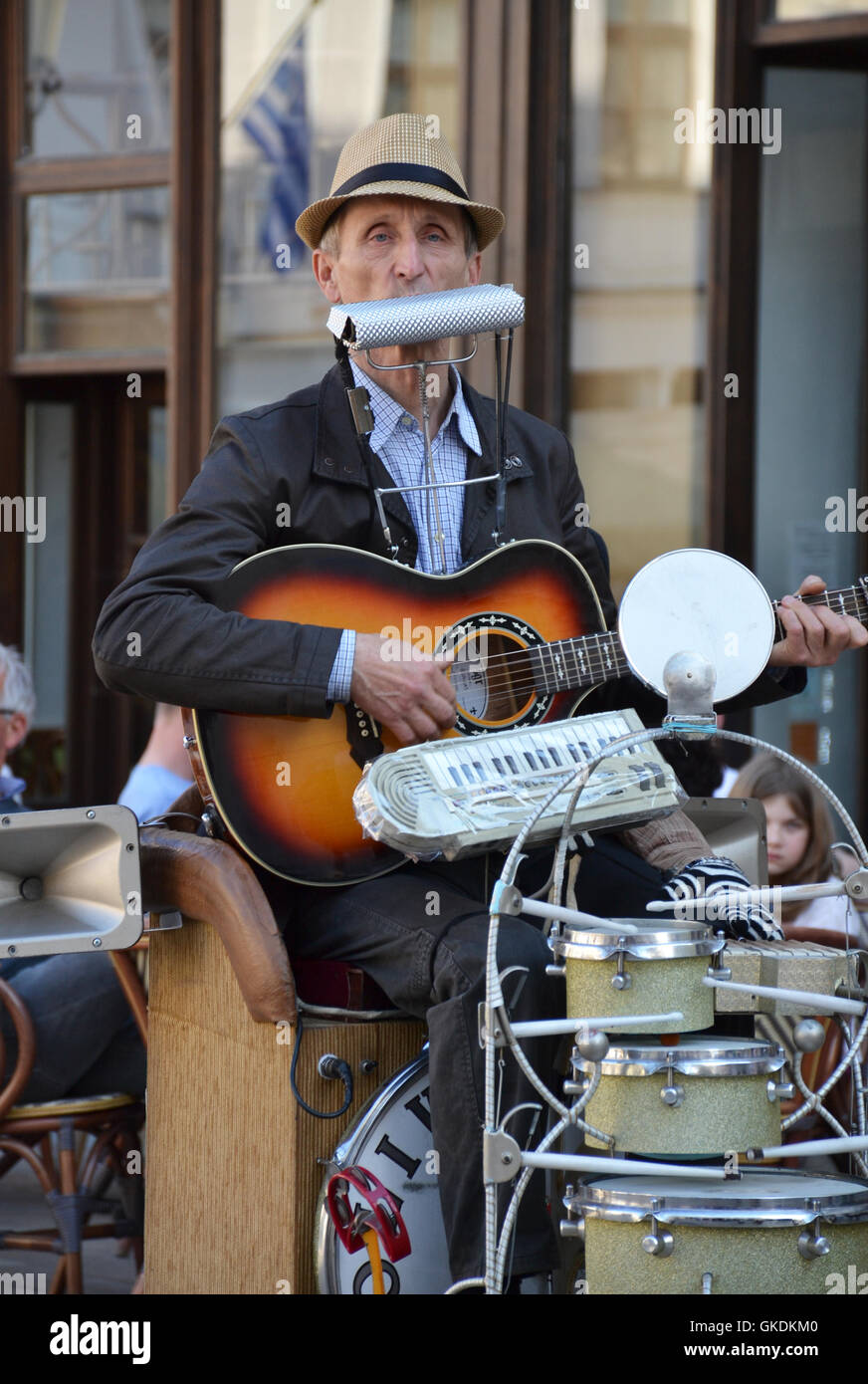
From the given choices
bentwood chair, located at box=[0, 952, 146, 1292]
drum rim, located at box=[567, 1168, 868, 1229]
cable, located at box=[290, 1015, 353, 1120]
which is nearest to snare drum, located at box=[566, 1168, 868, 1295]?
drum rim, located at box=[567, 1168, 868, 1229]

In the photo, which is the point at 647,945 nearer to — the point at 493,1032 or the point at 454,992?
the point at 493,1032

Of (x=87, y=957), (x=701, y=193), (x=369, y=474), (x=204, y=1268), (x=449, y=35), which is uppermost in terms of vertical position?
(x=449, y=35)

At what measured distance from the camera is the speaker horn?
243 cm

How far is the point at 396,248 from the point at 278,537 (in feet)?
1.69

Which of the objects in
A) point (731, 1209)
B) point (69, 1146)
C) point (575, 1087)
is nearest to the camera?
point (731, 1209)

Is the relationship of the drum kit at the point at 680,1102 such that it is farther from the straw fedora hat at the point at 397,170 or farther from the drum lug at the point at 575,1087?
the straw fedora hat at the point at 397,170

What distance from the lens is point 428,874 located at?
255cm

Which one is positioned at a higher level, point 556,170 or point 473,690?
point 556,170

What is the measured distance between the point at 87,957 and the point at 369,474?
1.19 metres

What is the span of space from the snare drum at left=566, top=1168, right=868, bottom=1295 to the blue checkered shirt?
1.11 m

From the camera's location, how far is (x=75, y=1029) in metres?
3.24

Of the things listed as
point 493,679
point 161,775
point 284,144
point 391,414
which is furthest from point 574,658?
point 284,144
